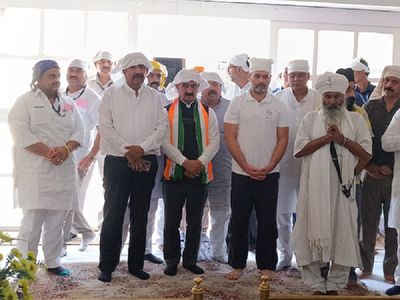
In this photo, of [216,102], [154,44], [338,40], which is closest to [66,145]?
[216,102]

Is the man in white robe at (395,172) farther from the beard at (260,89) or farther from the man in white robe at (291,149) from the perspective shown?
the beard at (260,89)

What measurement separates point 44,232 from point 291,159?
1893mm

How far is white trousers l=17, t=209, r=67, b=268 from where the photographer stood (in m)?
3.80

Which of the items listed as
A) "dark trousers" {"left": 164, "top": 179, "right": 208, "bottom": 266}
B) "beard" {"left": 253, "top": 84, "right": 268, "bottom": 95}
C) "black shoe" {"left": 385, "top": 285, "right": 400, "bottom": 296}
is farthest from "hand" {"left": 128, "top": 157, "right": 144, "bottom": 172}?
"black shoe" {"left": 385, "top": 285, "right": 400, "bottom": 296}

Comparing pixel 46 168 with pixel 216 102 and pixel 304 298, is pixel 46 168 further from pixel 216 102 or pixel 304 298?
Answer: pixel 304 298

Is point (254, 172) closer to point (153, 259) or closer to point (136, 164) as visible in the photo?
point (136, 164)

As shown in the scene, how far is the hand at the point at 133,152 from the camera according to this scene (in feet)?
12.4

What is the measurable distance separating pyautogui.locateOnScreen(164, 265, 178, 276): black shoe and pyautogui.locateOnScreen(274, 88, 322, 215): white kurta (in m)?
0.91

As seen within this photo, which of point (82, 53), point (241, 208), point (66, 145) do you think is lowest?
point (241, 208)

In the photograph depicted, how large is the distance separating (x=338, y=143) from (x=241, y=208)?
34.2 inches

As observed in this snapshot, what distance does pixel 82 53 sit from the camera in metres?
5.65

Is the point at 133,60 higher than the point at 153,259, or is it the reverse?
the point at 133,60

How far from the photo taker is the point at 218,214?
14.8ft

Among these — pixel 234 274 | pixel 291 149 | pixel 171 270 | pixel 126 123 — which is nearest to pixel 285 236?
pixel 234 274
